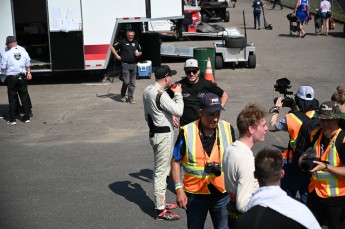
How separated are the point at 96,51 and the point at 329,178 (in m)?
13.0

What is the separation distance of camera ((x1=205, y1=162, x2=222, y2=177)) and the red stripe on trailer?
12.7 meters

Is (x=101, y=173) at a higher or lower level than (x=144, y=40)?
lower

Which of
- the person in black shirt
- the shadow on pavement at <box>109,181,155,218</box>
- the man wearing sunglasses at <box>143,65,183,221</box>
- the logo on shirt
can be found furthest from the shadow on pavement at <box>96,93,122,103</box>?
the man wearing sunglasses at <box>143,65,183,221</box>

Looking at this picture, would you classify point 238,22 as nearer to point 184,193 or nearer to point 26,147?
point 26,147

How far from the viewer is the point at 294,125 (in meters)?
7.12

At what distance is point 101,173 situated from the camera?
412 inches

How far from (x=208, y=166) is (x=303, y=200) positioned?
190 centimetres

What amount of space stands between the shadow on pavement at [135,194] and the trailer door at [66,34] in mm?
8917

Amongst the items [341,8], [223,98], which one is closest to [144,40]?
[223,98]

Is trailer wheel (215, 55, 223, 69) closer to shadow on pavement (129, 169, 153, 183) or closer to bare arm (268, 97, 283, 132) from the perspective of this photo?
shadow on pavement (129, 169, 153, 183)

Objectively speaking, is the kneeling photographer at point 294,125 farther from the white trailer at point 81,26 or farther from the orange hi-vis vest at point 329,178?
the white trailer at point 81,26

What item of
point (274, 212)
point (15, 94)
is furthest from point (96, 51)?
point (274, 212)

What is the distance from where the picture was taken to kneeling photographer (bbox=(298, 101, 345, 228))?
19.6 ft

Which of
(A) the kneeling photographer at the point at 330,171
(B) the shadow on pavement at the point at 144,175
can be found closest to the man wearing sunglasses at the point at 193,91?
(B) the shadow on pavement at the point at 144,175
